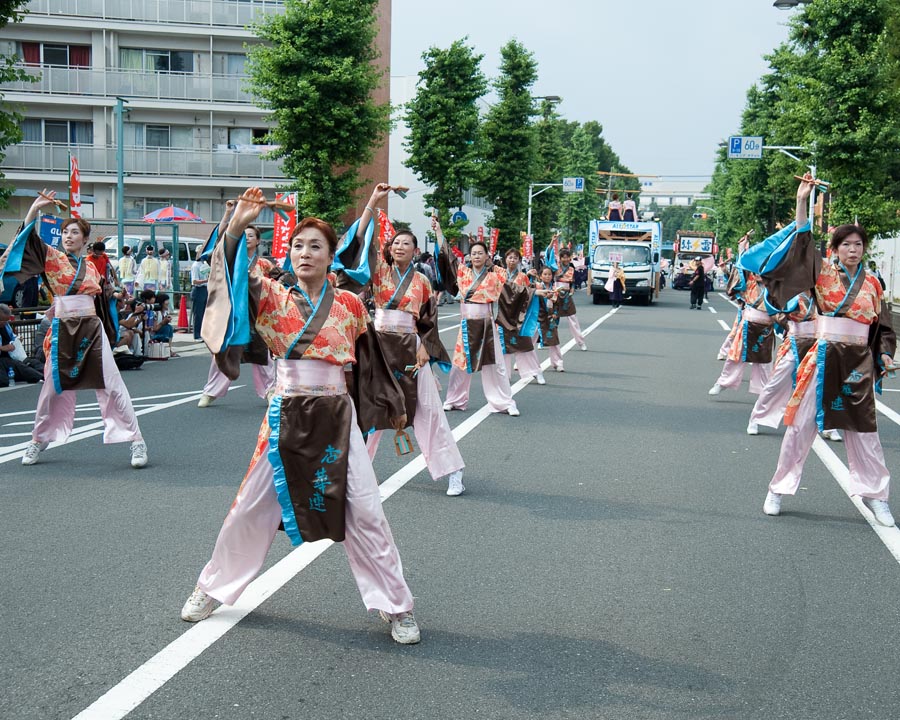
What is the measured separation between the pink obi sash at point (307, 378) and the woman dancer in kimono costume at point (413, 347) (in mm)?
2410

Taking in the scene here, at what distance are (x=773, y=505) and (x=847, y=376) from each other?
0.94m

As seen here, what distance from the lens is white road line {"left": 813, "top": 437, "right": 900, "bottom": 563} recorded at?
5980mm

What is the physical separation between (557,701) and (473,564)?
5.65 ft

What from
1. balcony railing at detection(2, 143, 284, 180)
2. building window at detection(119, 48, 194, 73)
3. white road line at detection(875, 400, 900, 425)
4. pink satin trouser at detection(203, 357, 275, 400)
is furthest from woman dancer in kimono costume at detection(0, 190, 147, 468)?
building window at detection(119, 48, 194, 73)

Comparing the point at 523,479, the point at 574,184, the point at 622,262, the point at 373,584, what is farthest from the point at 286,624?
the point at 574,184

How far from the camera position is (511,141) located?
49969 mm

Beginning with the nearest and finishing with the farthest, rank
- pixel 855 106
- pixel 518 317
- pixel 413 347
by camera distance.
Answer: pixel 413 347, pixel 518 317, pixel 855 106

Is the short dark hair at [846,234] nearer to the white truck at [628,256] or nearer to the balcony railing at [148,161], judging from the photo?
the balcony railing at [148,161]

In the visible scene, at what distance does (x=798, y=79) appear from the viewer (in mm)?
29812

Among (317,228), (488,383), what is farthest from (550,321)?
(317,228)

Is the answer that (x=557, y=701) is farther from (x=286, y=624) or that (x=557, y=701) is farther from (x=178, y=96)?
(x=178, y=96)

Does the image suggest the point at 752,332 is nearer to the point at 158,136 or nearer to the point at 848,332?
the point at 848,332

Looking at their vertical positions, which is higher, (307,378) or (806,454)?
(307,378)

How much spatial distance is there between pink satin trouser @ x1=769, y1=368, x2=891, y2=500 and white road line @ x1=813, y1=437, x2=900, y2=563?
162mm
